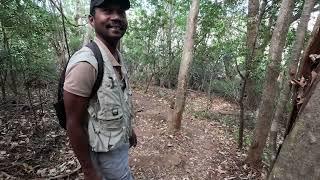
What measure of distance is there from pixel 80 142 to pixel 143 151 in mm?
4632

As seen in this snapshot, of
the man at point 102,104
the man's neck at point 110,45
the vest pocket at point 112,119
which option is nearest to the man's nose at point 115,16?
the man at point 102,104

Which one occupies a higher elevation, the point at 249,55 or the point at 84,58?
the point at 249,55

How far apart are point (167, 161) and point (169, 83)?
10.3m

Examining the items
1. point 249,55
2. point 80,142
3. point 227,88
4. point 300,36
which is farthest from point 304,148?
point 227,88

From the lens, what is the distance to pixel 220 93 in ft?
53.6

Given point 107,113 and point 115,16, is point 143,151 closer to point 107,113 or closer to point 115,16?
point 107,113

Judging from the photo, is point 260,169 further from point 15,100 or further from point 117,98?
point 15,100

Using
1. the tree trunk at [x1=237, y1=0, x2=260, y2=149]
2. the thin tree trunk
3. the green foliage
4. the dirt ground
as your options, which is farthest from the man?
the green foliage

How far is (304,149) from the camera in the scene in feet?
3.03

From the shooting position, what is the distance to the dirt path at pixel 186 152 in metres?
5.82

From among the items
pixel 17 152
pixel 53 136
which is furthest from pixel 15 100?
pixel 17 152

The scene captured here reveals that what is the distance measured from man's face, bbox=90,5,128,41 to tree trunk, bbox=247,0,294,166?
3.85m

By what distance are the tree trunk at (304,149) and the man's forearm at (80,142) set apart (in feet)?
4.21

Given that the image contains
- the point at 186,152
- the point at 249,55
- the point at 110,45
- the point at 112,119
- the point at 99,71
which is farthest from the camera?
the point at 186,152
